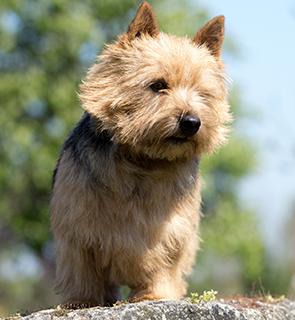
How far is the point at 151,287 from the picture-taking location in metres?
8.15

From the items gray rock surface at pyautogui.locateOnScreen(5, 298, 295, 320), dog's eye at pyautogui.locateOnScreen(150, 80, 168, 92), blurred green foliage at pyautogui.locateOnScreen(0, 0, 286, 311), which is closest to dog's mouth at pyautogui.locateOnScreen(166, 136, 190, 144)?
dog's eye at pyautogui.locateOnScreen(150, 80, 168, 92)

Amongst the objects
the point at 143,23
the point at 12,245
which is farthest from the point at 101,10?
the point at 143,23

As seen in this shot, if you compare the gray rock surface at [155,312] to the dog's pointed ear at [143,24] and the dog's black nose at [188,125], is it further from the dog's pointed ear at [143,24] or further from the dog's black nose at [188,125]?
the dog's pointed ear at [143,24]

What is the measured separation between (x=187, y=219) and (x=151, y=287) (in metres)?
0.64

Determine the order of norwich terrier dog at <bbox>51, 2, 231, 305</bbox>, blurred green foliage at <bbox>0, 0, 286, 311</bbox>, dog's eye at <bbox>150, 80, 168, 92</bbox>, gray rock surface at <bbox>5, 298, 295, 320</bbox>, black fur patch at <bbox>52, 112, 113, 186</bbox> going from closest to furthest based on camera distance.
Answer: gray rock surface at <bbox>5, 298, 295, 320</bbox>
norwich terrier dog at <bbox>51, 2, 231, 305</bbox>
dog's eye at <bbox>150, 80, 168, 92</bbox>
black fur patch at <bbox>52, 112, 113, 186</bbox>
blurred green foliage at <bbox>0, 0, 286, 311</bbox>

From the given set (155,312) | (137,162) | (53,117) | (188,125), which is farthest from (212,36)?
(53,117)

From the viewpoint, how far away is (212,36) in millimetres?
8352

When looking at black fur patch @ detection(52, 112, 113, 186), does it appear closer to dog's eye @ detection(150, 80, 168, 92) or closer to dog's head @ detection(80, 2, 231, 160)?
dog's head @ detection(80, 2, 231, 160)

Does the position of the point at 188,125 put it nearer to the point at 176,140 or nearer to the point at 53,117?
the point at 176,140

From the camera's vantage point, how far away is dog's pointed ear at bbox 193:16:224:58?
8305 millimetres

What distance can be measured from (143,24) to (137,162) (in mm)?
1142

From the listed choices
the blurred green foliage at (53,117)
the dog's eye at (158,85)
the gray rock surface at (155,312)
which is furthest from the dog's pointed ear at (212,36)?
the blurred green foliage at (53,117)

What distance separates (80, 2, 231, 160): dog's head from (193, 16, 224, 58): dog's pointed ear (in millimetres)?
98

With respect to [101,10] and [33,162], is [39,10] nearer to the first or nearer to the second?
[101,10]
